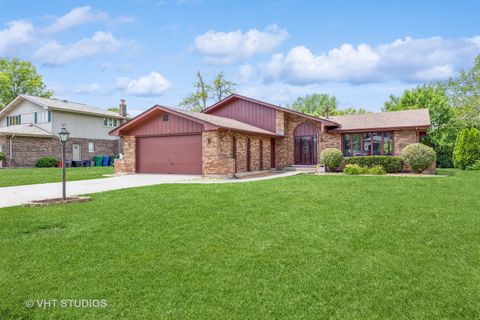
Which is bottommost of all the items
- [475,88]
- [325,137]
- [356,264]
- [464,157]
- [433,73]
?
[356,264]

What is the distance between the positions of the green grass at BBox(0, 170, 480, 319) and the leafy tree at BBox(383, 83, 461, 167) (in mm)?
18818

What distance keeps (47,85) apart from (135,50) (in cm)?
3425

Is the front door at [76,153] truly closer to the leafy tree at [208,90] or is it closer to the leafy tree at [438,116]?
the leafy tree at [208,90]

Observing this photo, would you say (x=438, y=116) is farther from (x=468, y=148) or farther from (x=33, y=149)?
(x=33, y=149)

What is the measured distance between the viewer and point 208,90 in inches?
1671

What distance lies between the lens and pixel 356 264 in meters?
4.50

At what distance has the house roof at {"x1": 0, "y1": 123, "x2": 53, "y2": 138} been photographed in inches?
1031

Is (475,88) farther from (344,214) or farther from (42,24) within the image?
(42,24)

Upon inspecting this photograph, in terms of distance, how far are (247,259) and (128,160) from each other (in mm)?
15819

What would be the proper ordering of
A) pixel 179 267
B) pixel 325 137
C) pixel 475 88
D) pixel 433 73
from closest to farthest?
pixel 179 267, pixel 325 137, pixel 475 88, pixel 433 73

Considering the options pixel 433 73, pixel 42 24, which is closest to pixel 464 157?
pixel 433 73

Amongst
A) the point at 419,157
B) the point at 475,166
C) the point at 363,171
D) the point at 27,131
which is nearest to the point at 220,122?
the point at 363,171

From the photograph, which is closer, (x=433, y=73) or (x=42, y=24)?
(x=42, y=24)

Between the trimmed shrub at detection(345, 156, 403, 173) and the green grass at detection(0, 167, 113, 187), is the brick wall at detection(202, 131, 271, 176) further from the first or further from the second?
the trimmed shrub at detection(345, 156, 403, 173)
